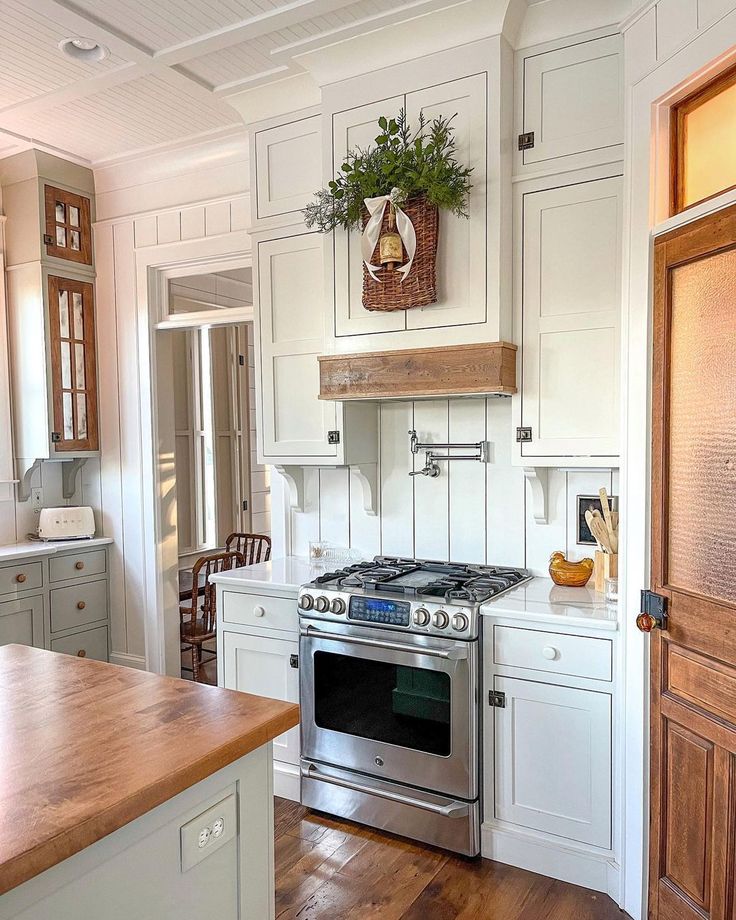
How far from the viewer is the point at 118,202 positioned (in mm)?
4332

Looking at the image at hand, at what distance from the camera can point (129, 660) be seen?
439 centimetres

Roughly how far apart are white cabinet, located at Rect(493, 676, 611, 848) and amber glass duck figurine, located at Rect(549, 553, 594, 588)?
1.58 ft

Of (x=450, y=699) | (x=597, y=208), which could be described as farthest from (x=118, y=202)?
(x=450, y=699)

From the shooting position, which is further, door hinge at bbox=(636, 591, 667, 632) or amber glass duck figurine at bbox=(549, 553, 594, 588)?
amber glass duck figurine at bbox=(549, 553, 594, 588)

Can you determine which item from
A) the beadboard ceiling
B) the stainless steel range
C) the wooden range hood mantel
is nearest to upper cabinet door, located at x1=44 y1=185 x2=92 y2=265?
the beadboard ceiling

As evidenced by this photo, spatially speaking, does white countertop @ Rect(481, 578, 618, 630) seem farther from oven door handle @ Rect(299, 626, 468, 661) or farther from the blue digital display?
the blue digital display

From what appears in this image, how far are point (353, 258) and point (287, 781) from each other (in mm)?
2199

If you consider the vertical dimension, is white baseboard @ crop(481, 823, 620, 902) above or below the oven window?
below

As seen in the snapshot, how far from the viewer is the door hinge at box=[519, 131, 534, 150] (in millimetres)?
2705

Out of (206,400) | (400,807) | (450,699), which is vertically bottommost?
(400,807)

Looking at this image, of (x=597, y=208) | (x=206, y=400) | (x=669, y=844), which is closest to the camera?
(x=669, y=844)

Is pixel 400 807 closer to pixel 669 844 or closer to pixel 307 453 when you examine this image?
pixel 669 844

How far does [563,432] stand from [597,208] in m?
0.80

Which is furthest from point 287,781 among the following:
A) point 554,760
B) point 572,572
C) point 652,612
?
point 652,612
